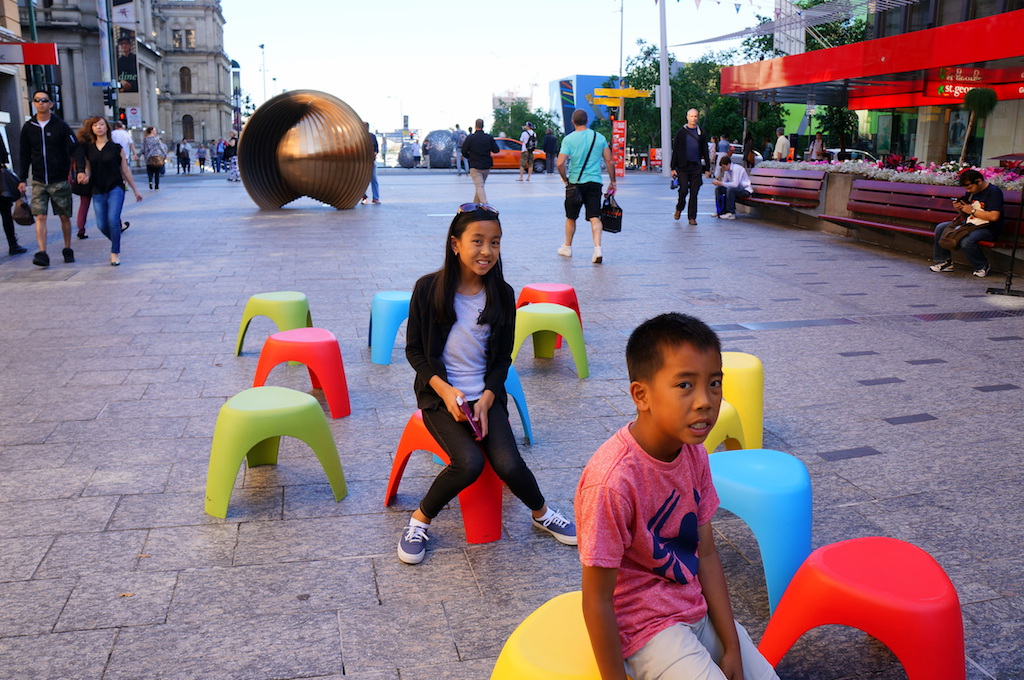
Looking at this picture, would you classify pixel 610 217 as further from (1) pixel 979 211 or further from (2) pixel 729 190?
(2) pixel 729 190

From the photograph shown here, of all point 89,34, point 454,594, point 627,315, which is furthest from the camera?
point 89,34

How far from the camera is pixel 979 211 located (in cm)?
988

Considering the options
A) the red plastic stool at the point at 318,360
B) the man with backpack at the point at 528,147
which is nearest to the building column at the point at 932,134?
the man with backpack at the point at 528,147

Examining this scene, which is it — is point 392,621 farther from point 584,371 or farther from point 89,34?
point 89,34

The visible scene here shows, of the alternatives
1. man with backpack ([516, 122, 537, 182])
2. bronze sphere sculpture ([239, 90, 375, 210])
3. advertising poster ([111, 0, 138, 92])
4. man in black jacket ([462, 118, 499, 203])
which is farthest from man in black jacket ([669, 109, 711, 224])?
advertising poster ([111, 0, 138, 92])

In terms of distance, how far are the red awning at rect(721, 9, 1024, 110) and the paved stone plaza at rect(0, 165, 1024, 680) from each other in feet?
31.1

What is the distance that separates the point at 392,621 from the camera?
120 inches

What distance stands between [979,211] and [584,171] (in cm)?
446

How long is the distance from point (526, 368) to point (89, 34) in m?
54.5

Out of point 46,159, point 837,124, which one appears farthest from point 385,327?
point 837,124

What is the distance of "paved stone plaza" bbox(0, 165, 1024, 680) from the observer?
2.93m

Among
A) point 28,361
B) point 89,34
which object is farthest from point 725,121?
point 28,361

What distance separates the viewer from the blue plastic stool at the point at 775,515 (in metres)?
3.10

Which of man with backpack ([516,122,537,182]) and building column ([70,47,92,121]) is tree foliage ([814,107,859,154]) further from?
building column ([70,47,92,121])
